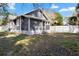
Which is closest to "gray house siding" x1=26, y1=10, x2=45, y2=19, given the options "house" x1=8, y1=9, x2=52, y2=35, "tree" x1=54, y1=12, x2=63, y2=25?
"house" x1=8, y1=9, x2=52, y2=35

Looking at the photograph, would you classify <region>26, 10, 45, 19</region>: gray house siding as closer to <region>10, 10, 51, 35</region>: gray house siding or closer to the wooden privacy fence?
<region>10, 10, 51, 35</region>: gray house siding

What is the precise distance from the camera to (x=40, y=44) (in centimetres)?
213

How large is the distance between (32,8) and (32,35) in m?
0.31

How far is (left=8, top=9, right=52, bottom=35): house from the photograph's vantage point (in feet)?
7.02

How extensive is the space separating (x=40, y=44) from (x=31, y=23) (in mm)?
262

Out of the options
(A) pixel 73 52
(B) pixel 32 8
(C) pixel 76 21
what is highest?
(B) pixel 32 8

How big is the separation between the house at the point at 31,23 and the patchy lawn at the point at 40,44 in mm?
59

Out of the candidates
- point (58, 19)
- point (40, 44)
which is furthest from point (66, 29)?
point (40, 44)

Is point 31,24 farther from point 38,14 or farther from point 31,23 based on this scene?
point 38,14

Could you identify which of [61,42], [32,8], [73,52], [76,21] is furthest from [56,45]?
[32,8]

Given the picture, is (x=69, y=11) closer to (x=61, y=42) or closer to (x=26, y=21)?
(x=61, y=42)

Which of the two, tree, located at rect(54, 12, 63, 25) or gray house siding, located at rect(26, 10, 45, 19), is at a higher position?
gray house siding, located at rect(26, 10, 45, 19)

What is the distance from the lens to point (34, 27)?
2.15 m

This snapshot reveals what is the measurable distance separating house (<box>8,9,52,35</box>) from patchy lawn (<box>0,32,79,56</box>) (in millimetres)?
59
